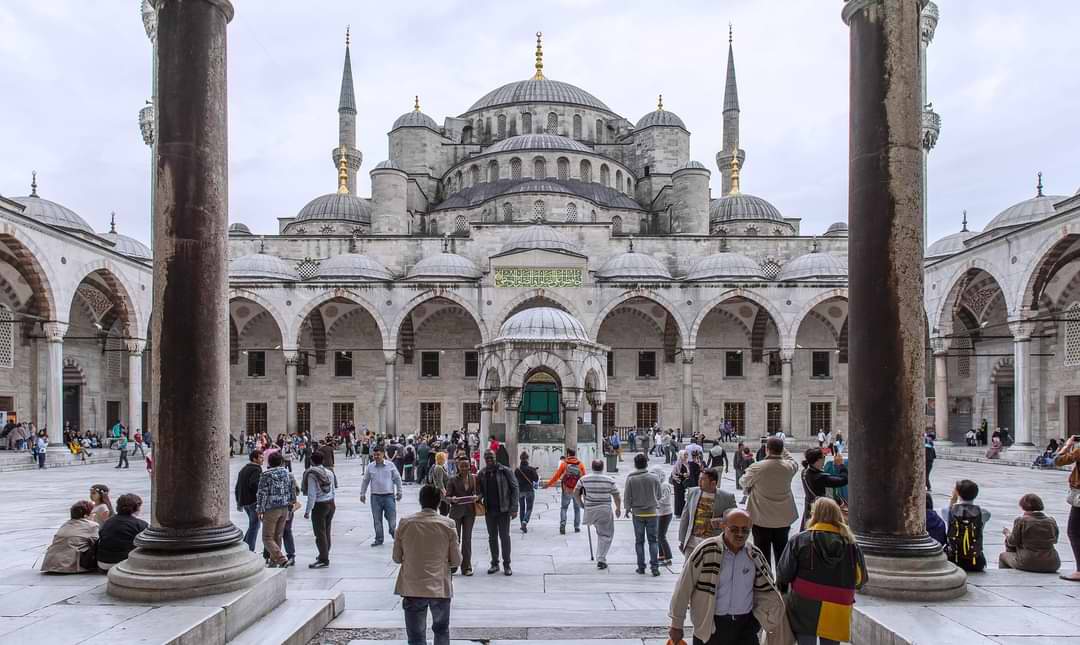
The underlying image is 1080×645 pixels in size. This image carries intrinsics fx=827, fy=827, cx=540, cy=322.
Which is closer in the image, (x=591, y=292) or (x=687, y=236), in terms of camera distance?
(x=591, y=292)

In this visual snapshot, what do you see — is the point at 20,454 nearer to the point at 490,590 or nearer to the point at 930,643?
the point at 490,590

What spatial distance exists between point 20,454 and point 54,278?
4.09 meters

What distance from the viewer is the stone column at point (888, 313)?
185 inches

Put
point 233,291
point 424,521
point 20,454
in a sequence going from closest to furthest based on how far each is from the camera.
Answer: point 424,521 < point 20,454 < point 233,291

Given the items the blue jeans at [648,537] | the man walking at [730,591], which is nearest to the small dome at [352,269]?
the blue jeans at [648,537]

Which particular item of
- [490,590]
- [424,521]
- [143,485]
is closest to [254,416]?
[143,485]

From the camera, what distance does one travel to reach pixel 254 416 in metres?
28.8

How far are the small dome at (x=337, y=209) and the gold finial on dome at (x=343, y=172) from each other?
55 centimetres

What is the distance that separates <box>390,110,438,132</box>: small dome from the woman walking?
115 ft

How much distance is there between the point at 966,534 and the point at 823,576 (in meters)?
2.65

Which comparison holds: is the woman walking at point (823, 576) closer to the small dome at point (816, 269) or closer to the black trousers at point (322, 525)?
the black trousers at point (322, 525)

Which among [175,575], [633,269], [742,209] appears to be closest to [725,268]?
[633,269]

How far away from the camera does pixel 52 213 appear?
27.2 m

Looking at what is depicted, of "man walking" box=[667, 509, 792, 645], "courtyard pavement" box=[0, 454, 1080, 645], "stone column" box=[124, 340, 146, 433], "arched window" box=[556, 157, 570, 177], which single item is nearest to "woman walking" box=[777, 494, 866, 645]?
"man walking" box=[667, 509, 792, 645]
